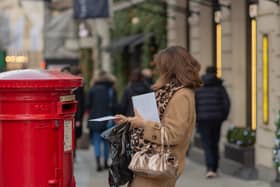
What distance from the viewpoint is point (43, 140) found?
253 inches

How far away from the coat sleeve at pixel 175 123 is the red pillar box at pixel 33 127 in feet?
2.44

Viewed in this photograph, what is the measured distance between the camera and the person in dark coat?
13.0m

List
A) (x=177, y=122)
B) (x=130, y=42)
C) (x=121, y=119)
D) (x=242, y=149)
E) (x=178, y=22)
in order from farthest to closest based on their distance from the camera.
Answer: (x=130, y=42) → (x=178, y=22) → (x=242, y=149) → (x=121, y=119) → (x=177, y=122)

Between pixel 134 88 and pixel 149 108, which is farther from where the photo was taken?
pixel 134 88

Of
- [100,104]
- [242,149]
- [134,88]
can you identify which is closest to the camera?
[242,149]

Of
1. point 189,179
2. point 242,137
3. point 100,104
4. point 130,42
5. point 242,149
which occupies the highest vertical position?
point 130,42

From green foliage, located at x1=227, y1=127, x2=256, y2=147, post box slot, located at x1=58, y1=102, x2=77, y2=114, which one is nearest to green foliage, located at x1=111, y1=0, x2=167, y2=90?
green foliage, located at x1=227, y1=127, x2=256, y2=147

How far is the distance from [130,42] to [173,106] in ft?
64.4

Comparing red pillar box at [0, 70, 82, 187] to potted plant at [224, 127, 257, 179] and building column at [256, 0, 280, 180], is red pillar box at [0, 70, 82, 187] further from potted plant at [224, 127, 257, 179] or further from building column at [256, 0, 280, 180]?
potted plant at [224, 127, 257, 179]

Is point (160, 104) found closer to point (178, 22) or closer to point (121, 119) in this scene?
point (121, 119)

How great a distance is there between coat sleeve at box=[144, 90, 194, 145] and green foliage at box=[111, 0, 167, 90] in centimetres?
1416

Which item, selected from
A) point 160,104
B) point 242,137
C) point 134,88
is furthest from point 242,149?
point 160,104

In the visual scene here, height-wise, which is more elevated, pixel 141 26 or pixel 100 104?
pixel 141 26

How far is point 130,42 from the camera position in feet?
84.3
